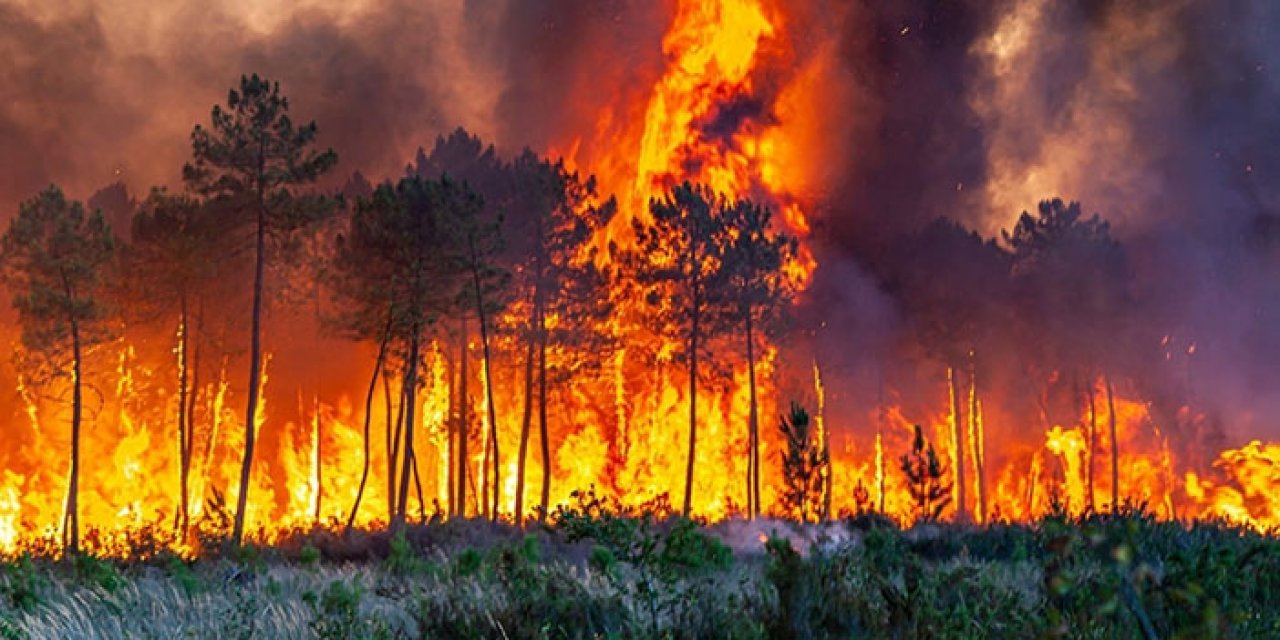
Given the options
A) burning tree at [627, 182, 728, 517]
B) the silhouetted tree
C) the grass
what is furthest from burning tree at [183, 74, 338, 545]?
the grass

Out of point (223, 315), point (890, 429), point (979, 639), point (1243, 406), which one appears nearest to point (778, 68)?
point (890, 429)

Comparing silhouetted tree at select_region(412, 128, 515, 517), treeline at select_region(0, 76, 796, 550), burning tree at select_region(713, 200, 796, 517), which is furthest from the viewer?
burning tree at select_region(713, 200, 796, 517)

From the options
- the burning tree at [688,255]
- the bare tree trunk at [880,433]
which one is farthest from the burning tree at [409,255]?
the bare tree trunk at [880,433]

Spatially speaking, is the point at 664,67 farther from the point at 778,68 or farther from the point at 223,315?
the point at 223,315

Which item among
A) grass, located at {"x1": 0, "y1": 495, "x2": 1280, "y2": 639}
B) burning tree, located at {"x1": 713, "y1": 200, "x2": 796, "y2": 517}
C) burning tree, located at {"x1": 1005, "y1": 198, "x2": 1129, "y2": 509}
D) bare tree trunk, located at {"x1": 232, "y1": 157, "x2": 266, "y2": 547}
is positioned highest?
burning tree, located at {"x1": 1005, "y1": 198, "x2": 1129, "y2": 509}

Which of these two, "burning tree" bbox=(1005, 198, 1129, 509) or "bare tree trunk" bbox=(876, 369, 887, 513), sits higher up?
"burning tree" bbox=(1005, 198, 1129, 509)

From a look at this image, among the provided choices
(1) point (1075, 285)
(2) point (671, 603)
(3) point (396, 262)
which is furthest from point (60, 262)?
(1) point (1075, 285)

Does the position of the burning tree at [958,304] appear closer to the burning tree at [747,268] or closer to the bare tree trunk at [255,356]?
the burning tree at [747,268]

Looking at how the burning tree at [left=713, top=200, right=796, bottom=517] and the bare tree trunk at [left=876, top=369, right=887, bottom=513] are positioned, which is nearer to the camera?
the burning tree at [left=713, top=200, right=796, bottom=517]

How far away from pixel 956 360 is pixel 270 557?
128 feet

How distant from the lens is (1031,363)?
56938 mm

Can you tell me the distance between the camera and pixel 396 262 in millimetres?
29906

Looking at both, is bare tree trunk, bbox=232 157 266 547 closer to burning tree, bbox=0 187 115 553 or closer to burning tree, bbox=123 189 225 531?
burning tree, bbox=0 187 115 553

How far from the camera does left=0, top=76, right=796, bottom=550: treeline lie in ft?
96.2
